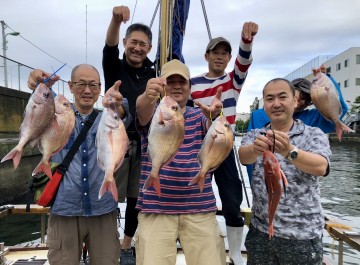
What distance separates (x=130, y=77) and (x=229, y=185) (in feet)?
5.88

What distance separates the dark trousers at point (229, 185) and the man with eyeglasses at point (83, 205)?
1352 mm

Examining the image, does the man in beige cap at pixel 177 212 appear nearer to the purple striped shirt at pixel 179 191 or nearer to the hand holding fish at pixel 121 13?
the purple striped shirt at pixel 179 191

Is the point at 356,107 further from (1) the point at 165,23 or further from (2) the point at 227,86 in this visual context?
(2) the point at 227,86

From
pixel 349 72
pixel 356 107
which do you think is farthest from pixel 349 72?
pixel 356 107

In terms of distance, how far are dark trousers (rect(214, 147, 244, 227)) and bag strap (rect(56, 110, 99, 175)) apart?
1.62 meters

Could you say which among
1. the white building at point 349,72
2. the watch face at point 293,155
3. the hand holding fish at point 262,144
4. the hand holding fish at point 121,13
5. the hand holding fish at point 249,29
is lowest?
the watch face at point 293,155

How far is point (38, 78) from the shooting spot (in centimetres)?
283

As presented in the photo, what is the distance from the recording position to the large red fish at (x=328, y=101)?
3.61 metres

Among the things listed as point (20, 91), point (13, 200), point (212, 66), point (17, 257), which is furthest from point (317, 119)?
point (20, 91)

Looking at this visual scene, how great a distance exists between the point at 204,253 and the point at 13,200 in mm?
12946

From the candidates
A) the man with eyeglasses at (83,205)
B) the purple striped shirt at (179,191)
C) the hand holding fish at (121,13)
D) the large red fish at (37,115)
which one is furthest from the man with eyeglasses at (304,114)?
the large red fish at (37,115)

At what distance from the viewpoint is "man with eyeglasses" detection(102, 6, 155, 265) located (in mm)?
3873

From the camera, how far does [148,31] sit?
13.1 feet

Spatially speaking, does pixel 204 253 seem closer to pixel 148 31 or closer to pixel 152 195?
pixel 152 195
